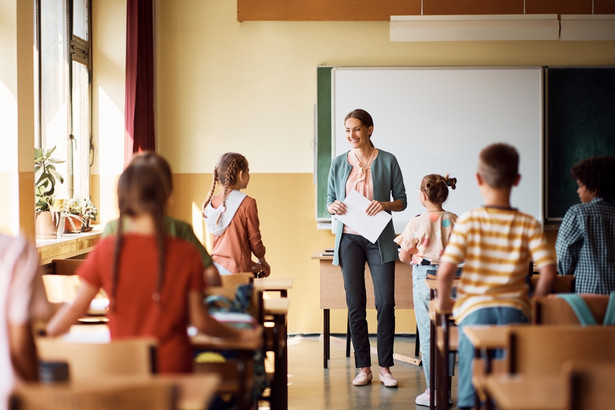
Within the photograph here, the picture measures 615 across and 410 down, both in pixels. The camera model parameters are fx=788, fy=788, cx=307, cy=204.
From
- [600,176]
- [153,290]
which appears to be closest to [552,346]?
[153,290]

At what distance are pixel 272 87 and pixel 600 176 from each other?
3813 mm

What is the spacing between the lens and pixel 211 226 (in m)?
4.60

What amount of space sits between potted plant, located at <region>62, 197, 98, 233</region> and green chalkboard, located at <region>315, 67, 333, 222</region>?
200 cm

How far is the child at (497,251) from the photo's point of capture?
3.12m

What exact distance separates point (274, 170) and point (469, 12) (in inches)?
86.9

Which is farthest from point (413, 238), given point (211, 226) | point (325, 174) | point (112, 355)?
point (112, 355)

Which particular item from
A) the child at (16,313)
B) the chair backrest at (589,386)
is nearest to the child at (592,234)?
the chair backrest at (589,386)

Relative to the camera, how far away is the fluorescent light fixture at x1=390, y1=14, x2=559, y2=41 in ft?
19.8

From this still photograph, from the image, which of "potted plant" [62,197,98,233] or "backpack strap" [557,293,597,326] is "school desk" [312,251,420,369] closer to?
"potted plant" [62,197,98,233]

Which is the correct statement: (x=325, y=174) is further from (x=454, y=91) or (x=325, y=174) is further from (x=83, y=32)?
(x=83, y=32)

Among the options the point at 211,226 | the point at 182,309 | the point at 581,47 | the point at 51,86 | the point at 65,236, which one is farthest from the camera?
the point at 581,47

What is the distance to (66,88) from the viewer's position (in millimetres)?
6238

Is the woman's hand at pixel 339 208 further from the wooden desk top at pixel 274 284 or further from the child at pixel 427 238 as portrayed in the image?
the wooden desk top at pixel 274 284

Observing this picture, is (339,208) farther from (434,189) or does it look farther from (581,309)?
(581,309)
